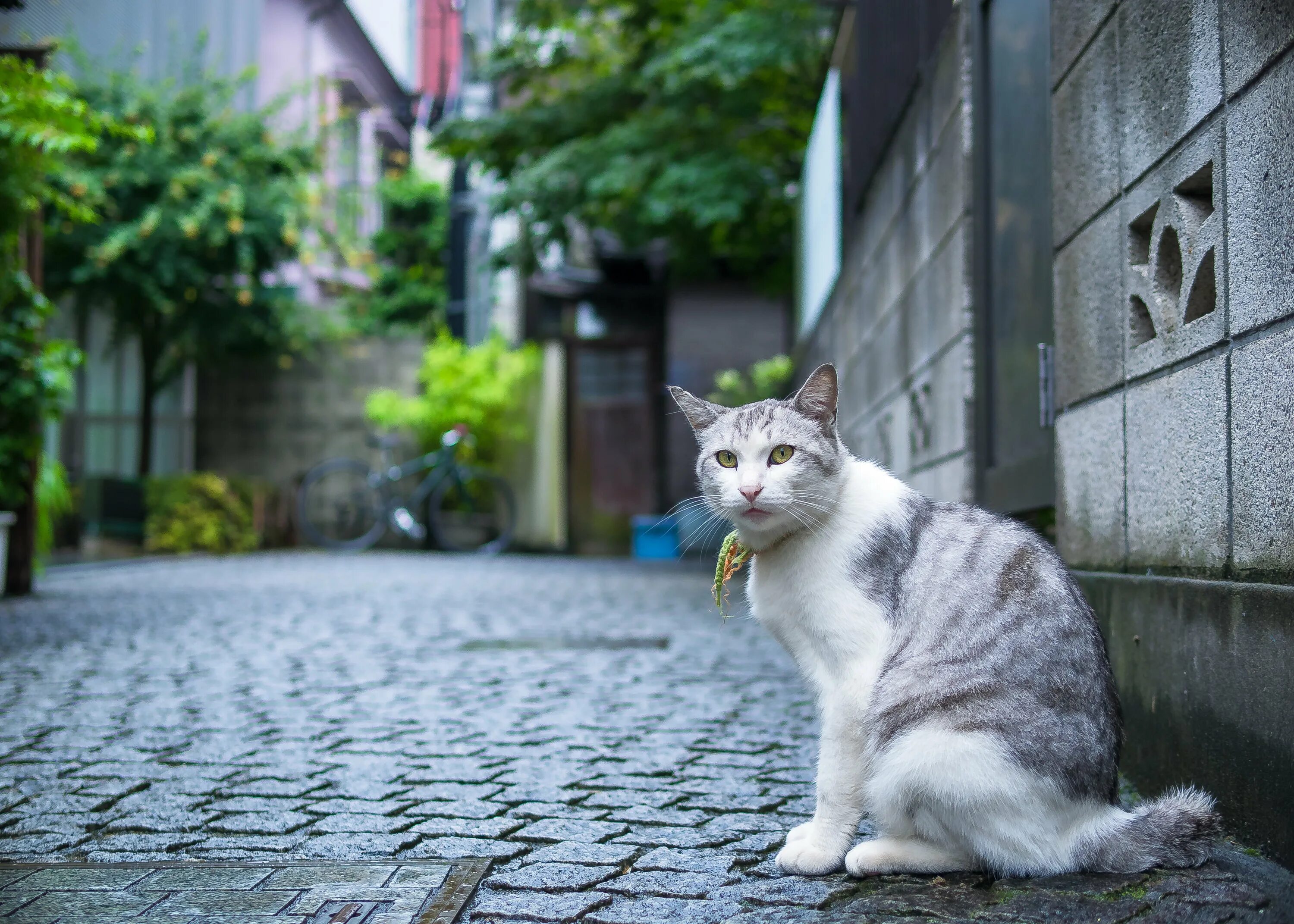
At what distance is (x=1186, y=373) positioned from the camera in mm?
2305

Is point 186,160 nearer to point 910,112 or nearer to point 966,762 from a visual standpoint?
point 910,112

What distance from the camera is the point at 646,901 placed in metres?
1.99

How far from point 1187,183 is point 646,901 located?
6.00 feet

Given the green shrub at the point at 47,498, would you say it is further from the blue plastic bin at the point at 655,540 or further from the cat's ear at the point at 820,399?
the cat's ear at the point at 820,399

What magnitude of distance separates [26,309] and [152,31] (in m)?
6.75

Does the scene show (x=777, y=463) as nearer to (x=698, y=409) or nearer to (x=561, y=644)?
(x=698, y=409)

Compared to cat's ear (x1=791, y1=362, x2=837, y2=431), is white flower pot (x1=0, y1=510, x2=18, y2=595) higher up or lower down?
lower down

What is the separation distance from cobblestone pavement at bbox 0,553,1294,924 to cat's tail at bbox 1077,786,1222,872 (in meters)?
0.03

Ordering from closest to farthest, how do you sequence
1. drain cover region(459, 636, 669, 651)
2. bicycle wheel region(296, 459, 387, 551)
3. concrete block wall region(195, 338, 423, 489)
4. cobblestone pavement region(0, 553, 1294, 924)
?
cobblestone pavement region(0, 553, 1294, 924)
drain cover region(459, 636, 669, 651)
bicycle wheel region(296, 459, 387, 551)
concrete block wall region(195, 338, 423, 489)

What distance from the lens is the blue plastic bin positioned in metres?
11.9

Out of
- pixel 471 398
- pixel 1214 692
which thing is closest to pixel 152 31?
pixel 471 398

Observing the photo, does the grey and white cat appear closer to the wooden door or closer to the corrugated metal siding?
the corrugated metal siding

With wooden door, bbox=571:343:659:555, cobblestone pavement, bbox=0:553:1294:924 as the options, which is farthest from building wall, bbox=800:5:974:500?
wooden door, bbox=571:343:659:555

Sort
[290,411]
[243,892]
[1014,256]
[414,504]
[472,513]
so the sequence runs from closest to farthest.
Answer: [243,892]
[1014,256]
[414,504]
[472,513]
[290,411]
